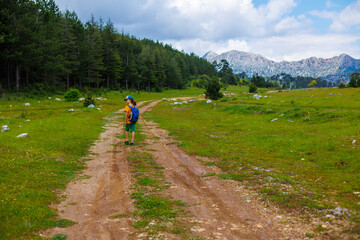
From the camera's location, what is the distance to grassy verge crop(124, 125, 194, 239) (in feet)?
19.5

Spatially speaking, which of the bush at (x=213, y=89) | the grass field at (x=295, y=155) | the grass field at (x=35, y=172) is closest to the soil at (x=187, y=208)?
the grass field at (x=35, y=172)

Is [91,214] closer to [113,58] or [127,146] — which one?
[127,146]

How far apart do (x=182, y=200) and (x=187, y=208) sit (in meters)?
0.63

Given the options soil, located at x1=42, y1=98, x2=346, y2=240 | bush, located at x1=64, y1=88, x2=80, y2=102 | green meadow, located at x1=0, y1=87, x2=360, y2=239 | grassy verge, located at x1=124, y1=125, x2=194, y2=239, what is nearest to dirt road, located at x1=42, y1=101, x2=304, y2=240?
soil, located at x1=42, y1=98, x2=346, y2=240

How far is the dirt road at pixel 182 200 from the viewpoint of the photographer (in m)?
5.90

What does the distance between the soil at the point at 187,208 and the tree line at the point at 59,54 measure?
4354 centimetres

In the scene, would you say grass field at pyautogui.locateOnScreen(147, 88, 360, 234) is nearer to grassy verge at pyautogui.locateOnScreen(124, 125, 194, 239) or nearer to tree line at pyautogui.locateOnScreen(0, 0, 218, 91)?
grassy verge at pyautogui.locateOnScreen(124, 125, 194, 239)

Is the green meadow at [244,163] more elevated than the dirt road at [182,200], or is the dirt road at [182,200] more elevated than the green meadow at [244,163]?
the green meadow at [244,163]

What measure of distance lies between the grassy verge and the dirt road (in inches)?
9.7

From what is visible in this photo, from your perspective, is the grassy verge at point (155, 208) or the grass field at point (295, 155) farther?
the grass field at point (295, 155)

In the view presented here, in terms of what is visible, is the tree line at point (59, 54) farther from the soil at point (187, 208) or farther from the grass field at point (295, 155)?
the soil at point (187, 208)

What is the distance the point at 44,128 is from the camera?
1894 cm

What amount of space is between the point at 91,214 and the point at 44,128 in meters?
14.7

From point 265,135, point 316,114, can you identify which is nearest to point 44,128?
point 265,135
